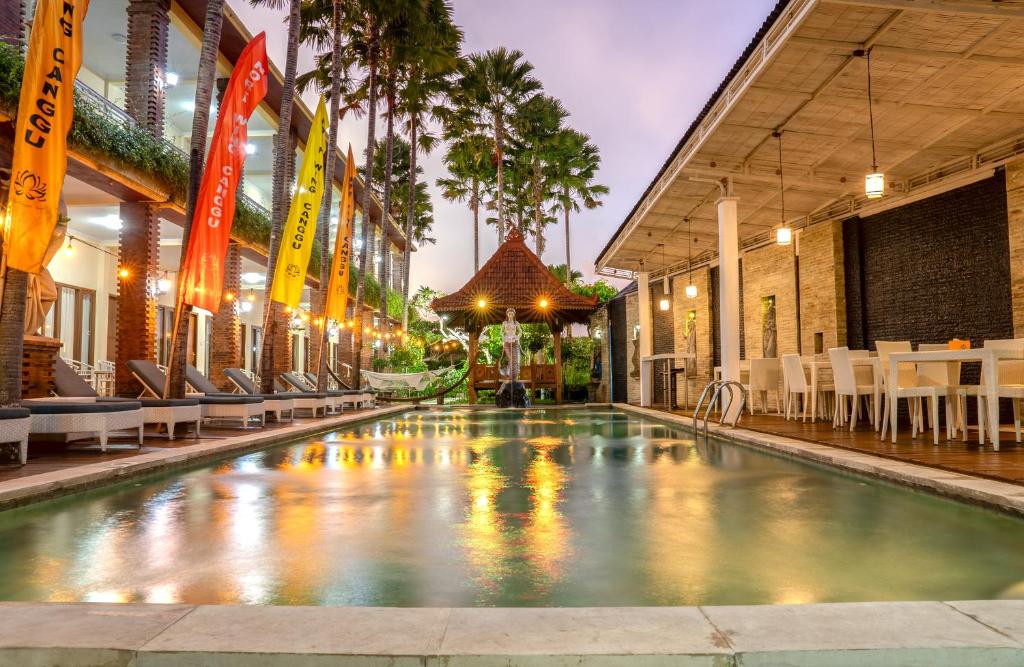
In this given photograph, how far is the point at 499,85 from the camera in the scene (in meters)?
26.2

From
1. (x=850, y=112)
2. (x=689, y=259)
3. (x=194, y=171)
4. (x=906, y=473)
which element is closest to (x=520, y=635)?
(x=906, y=473)

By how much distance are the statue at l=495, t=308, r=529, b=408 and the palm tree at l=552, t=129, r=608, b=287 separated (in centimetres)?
1280

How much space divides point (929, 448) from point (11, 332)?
8.64 metres

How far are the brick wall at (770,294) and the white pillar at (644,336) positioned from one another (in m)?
2.76

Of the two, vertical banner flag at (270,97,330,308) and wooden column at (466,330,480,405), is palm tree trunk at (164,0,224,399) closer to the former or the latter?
vertical banner flag at (270,97,330,308)

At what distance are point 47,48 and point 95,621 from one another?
621cm

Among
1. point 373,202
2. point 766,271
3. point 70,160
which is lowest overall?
point 766,271

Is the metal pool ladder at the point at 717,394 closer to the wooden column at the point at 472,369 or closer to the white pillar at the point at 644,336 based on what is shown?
the white pillar at the point at 644,336

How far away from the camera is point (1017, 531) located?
3783 millimetres

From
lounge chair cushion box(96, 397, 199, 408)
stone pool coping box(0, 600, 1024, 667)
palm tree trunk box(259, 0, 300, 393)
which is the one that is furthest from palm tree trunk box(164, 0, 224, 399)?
stone pool coping box(0, 600, 1024, 667)

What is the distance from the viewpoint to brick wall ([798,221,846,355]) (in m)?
12.8

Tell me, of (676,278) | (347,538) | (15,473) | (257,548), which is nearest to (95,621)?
(257,548)

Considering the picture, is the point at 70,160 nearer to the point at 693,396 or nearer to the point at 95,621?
the point at 95,621

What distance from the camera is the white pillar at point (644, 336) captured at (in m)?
18.5
